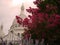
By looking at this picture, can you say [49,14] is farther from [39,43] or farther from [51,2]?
[39,43]

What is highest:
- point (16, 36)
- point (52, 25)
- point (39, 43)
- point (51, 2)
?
point (51, 2)

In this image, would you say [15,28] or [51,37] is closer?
[51,37]

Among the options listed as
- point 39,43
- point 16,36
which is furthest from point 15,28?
point 39,43

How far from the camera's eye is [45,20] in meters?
28.7

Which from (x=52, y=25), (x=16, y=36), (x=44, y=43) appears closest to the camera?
(x=52, y=25)

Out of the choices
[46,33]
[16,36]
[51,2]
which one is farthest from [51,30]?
[16,36]

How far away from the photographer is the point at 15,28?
364ft

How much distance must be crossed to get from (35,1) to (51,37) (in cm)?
458

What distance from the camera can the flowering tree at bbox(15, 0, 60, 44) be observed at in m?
28.3

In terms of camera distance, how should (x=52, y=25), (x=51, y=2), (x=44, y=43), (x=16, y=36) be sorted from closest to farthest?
(x=52, y=25), (x=51, y=2), (x=44, y=43), (x=16, y=36)

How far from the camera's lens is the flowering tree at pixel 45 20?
92.7ft

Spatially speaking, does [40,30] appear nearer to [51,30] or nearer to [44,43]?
[51,30]

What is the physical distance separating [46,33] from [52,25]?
5.09 ft

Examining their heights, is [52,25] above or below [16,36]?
above
